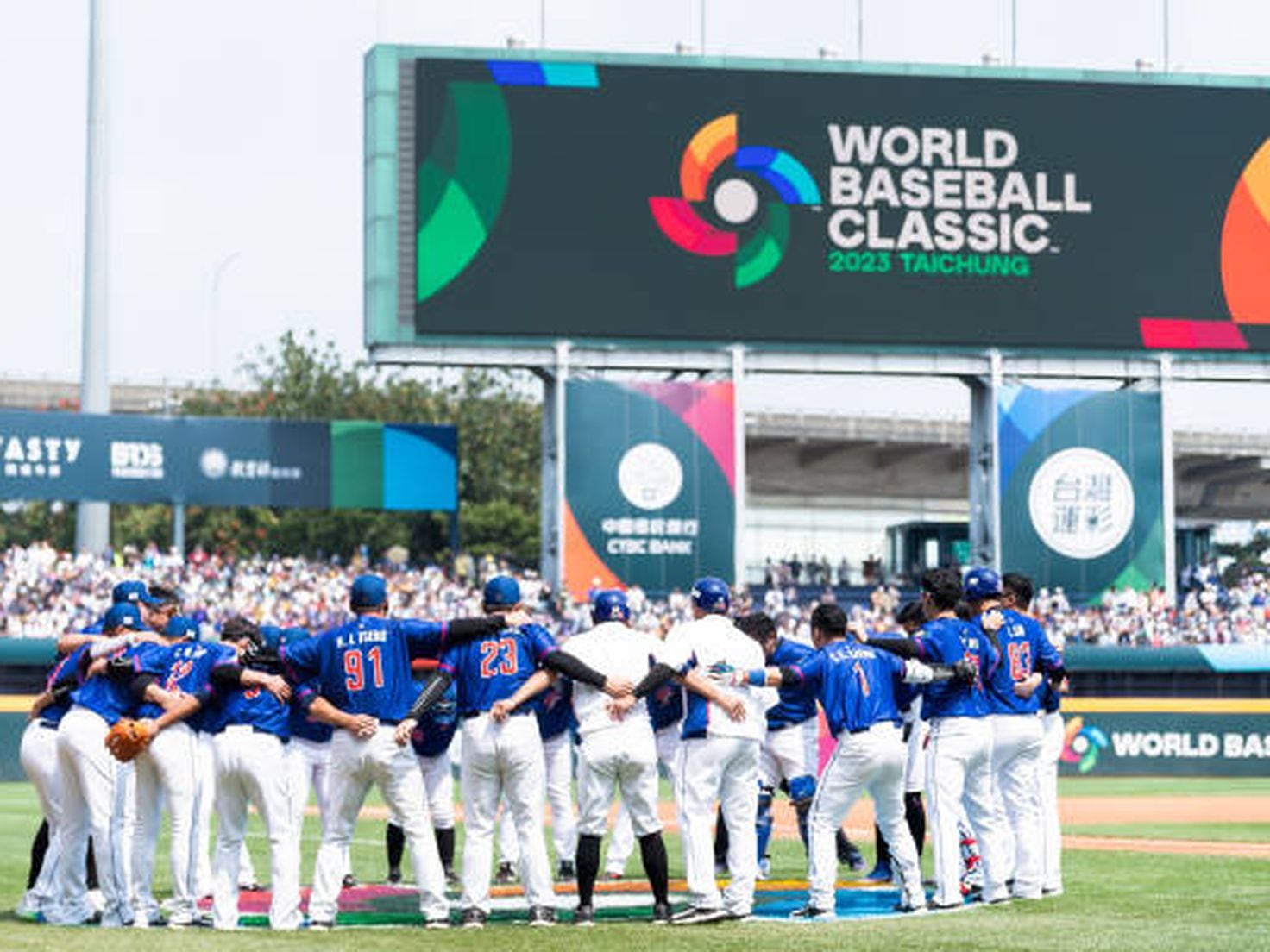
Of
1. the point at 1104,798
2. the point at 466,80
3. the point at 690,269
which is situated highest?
the point at 466,80

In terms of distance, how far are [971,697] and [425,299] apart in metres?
25.7

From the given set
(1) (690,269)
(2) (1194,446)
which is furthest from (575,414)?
(2) (1194,446)

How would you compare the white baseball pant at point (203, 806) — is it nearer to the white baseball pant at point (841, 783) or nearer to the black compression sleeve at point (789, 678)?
the black compression sleeve at point (789, 678)

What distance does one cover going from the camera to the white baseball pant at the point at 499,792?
12.5m

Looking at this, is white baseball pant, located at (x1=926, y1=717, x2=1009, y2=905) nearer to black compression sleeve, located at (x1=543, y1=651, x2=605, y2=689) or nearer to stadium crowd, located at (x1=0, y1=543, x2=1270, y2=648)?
black compression sleeve, located at (x1=543, y1=651, x2=605, y2=689)

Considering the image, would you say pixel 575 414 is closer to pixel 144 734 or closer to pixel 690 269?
pixel 690 269

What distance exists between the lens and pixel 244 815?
12320mm

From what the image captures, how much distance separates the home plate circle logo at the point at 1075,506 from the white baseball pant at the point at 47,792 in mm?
29483

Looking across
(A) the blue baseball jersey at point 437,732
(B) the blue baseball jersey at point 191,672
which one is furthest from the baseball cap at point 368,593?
(A) the blue baseball jersey at point 437,732

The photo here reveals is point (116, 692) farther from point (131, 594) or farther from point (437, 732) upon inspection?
point (437, 732)

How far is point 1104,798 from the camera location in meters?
27.1

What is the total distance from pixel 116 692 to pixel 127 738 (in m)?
0.42

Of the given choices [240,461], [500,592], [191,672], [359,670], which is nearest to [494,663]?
[500,592]

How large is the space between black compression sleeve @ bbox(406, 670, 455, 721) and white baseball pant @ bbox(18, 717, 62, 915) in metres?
2.29
